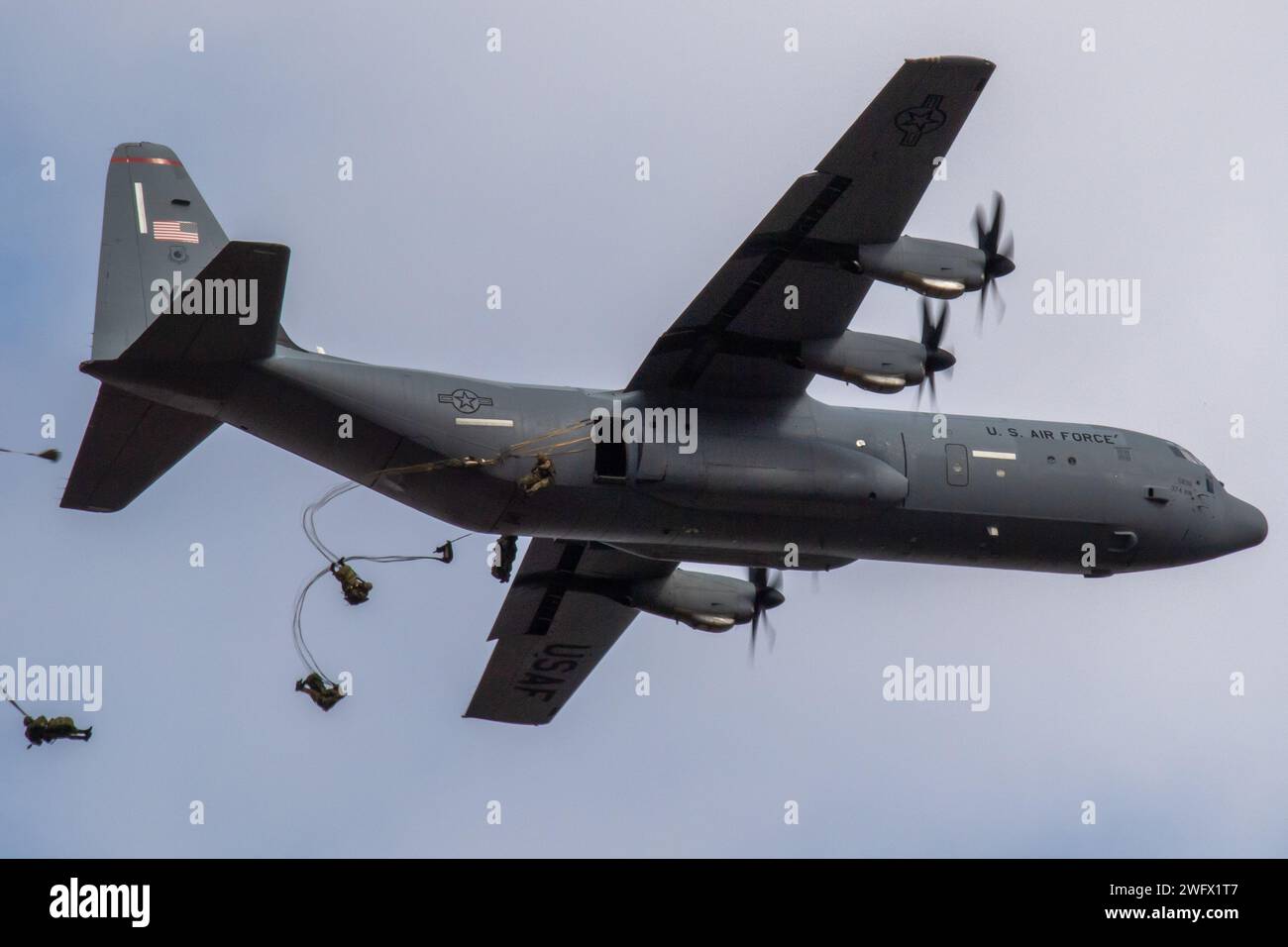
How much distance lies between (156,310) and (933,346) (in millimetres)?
9937

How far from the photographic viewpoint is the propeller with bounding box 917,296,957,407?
2566 centimetres

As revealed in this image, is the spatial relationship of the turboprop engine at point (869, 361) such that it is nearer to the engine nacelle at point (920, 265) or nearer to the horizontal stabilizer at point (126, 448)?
the engine nacelle at point (920, 265)

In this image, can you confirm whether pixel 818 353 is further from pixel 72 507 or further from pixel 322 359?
pixel 72 507

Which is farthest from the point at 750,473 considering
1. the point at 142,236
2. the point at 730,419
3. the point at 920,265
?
the point at 142,236

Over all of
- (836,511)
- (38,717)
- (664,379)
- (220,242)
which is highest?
(220,242)

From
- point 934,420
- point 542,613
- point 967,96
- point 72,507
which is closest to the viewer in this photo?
point 967,96

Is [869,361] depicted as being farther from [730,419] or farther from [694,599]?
[694,599]

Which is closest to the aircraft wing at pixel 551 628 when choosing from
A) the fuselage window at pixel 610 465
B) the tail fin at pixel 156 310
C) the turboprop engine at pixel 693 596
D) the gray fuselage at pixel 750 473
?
the turboprop engine at pixel 693 596

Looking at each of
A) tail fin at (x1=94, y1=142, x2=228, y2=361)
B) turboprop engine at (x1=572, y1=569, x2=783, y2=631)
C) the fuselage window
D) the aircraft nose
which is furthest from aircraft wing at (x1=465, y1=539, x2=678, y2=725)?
the aircraft nose

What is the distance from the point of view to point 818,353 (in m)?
25.3

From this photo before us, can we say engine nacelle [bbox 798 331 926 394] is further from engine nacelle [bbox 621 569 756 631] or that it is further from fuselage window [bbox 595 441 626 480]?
engine nacelle [bbox 621 569 756 631]

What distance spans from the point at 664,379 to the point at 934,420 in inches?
159

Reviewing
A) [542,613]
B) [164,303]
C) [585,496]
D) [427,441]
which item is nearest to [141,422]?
[164,303]

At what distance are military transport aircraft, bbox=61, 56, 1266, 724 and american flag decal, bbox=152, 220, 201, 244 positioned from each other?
3 centimetres
